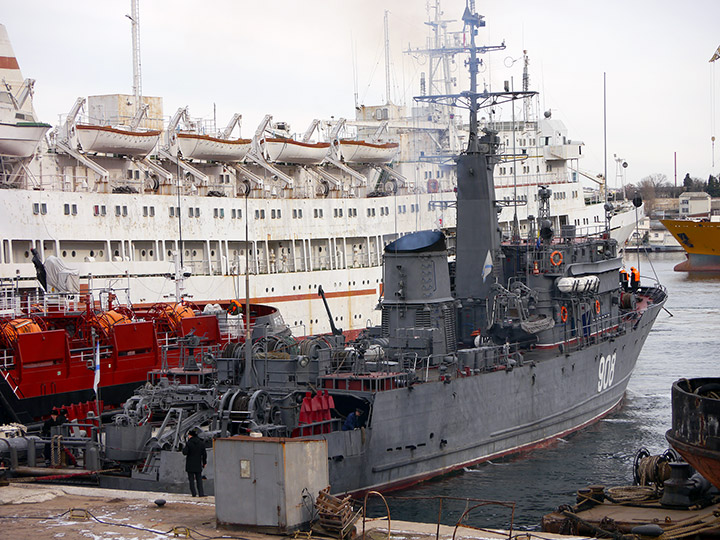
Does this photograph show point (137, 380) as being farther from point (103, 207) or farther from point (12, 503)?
point (12, 503)

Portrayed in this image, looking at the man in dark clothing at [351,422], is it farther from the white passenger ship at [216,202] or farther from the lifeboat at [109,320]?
the lifeboat at [109,320]

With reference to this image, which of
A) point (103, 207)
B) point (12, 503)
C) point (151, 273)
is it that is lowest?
point (12, 503)

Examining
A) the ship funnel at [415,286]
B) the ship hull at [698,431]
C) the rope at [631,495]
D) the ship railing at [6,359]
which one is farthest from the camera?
the ship railing at [6,359]

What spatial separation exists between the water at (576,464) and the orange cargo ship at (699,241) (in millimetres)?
42532

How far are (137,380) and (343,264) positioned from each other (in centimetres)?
2080

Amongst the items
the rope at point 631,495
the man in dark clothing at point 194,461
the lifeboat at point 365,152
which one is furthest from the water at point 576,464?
the lifeboat at point 365,152

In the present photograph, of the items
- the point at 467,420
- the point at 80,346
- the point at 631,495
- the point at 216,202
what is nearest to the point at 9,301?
the point at 80,346

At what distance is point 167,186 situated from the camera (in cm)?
4350

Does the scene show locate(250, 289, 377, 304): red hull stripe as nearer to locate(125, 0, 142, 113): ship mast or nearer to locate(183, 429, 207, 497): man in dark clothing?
locate(125, 0, 142, 113): ship mast

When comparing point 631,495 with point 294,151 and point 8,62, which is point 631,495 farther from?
point 294,151

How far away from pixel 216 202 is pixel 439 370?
2330cm

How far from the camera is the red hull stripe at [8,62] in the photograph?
40.7 metres

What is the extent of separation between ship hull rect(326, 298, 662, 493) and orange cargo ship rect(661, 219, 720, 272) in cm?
5681

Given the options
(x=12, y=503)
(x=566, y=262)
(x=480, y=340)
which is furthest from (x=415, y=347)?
(x=12, y=503)
